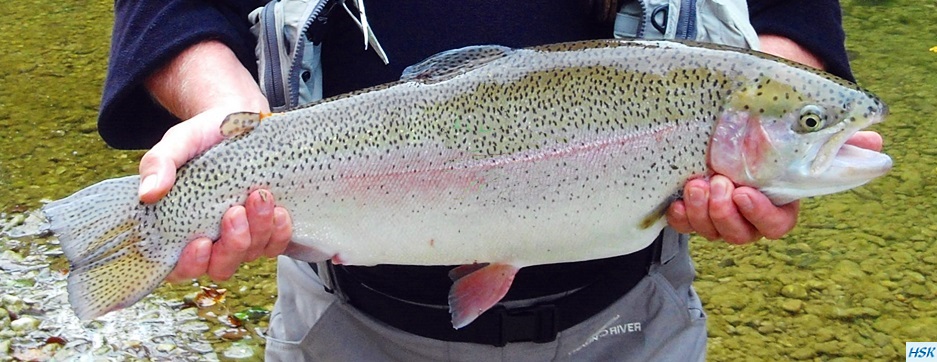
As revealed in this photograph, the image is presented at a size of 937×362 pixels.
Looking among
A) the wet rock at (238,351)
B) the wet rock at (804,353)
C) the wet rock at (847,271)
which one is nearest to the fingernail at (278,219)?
the wet rock at (238,351)

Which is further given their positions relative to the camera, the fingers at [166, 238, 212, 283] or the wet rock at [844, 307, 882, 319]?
the wet rock at [844, 307, 882, 319]

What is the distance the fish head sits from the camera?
1.52 metres

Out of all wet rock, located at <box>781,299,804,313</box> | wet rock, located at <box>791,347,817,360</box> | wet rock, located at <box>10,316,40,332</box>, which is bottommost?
wet rock, located at <box>791,347,817,360</box>

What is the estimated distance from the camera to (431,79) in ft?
5.09

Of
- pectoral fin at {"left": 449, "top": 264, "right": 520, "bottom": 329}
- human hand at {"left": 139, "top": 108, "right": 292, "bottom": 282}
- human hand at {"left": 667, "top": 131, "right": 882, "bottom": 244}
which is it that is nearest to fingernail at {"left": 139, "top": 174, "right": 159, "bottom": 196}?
human hand at {"left": 139, "top": 108, "right": 292, "bottom": 282}

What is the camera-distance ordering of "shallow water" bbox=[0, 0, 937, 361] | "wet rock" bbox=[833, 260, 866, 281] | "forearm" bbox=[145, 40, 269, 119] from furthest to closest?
"wet rock" bbox=[833, 260, 866, 281] → "shallow water" bbox=[0, 0, 937, 361] → "forearm" bbox=[145, 40, 269, 119]

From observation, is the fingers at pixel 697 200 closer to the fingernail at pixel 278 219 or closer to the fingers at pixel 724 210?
the fingers at pixel 724 210

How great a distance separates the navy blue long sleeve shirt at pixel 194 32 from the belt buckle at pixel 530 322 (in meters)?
0.47

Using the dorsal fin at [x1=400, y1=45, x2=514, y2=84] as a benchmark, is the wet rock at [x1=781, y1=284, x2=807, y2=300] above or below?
below

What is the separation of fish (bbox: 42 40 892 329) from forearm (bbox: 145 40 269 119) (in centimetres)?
13

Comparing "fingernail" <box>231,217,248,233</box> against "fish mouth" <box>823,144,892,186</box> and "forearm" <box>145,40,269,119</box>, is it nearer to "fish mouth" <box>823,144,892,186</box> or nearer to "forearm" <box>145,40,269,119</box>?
"forearm" <box>145,40,269,119</box>

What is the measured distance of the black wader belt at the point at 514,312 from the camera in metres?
1.69

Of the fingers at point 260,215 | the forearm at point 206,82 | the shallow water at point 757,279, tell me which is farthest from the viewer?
the shallow water at point 757,279

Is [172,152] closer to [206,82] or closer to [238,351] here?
[206,82]
